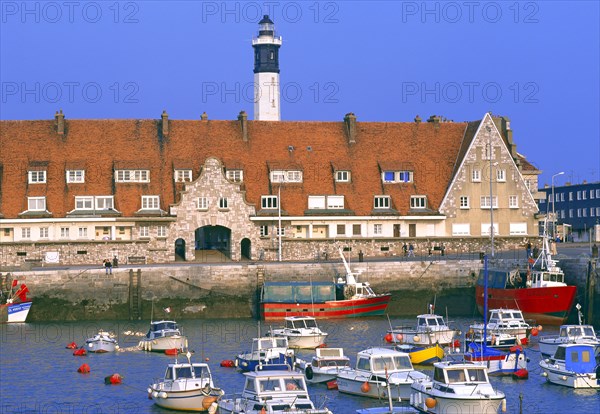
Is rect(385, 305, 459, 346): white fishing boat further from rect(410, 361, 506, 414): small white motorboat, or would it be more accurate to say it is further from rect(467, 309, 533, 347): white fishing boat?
rect(410, 361, 506, 414): small white motorboat

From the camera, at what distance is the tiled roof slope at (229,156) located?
93.1 metres

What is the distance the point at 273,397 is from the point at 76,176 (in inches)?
1988

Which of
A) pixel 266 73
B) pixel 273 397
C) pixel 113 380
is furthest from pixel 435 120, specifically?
pixel 273 397

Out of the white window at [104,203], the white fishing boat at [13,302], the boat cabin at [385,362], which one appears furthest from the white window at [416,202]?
the boat cabin at [385,362]

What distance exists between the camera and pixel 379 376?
52.8m

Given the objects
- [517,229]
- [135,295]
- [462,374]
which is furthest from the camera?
[517,229]

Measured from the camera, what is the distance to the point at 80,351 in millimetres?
66250

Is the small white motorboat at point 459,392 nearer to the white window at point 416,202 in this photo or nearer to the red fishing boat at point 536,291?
the red fishing boat at point 536,291

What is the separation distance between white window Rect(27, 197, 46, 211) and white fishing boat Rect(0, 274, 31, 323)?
35.7 feet

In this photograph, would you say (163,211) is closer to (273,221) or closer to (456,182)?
(273,221)

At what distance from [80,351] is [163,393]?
53.6 ft

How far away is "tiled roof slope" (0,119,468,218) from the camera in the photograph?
9306 cm

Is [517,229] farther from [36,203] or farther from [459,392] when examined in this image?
[459,392]

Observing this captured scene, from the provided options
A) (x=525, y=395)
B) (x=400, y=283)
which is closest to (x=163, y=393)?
(x=525, y=395)
